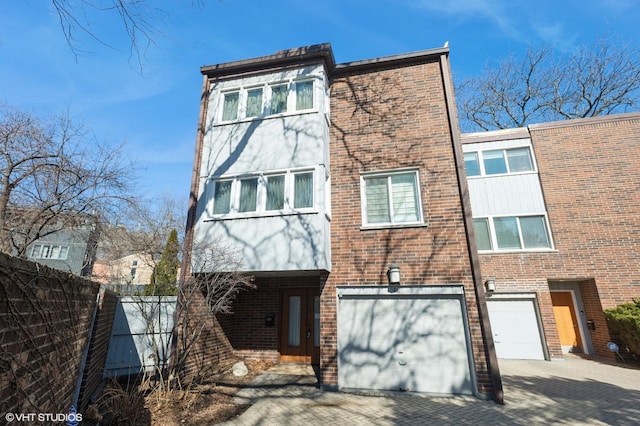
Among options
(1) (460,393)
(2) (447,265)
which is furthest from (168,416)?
(2) (447,265)

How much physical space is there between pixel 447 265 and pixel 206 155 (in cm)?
725

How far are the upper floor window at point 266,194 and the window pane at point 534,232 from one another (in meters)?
9.68

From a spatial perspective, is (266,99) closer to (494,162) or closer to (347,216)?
(347,216)

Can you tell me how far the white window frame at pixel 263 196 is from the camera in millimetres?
7410

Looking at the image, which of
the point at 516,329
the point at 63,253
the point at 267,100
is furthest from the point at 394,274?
the point at 63,253

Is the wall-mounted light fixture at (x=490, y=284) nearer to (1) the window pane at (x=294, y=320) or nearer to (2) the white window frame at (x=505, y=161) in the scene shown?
(2) the white window frame at (x=505, y=161)

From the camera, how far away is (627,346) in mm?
9727

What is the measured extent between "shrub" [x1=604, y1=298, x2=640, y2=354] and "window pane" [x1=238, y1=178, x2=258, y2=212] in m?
12.6

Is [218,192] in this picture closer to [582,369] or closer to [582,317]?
[582,369]

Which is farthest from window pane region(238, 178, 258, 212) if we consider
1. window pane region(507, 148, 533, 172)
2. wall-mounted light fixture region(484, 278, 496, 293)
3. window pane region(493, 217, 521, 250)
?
window pane region(507, 148, 533, 172)

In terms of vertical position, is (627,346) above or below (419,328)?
below

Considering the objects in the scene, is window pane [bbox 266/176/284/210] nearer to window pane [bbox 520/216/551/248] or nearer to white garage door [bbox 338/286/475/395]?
white garage door [bbox 338/286/475/395]

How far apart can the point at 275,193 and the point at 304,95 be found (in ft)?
10.3

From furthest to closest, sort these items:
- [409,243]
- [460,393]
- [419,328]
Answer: [409,243] → [419,328] → [460,393]
